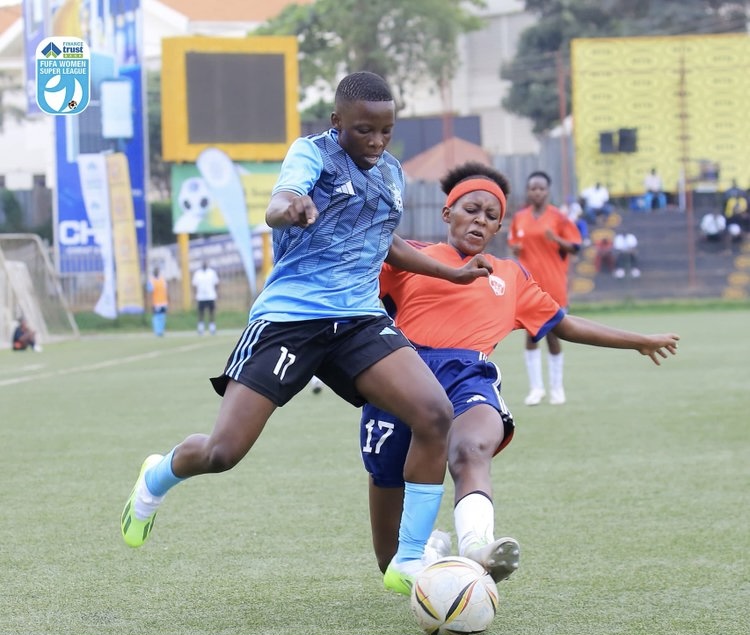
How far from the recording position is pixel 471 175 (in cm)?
578

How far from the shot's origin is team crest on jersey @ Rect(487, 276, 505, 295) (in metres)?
5.64

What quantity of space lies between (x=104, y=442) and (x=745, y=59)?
107ft

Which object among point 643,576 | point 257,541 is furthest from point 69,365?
point 643,576

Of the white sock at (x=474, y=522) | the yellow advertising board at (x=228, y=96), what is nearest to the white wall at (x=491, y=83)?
the yellow advertising board at (x=228, y=96)

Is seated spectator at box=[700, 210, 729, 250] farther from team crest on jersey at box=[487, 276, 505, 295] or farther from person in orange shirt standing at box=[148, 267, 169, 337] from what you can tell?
team crest on jersey at box=[487, 276, 505, 295]

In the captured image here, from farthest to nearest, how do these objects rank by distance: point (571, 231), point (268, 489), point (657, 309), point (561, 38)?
point (561, 38)
point (657, 309)
point (571, 231)
point (268, 489)

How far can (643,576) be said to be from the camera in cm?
551

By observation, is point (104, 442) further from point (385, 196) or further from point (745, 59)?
point (745, 59)

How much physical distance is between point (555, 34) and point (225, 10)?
21103 millimetres

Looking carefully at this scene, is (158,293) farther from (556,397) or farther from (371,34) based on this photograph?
(371,34)

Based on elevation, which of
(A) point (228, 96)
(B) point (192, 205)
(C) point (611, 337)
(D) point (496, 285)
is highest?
(A) point (228, 96)

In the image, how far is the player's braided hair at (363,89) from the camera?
16.0 ft

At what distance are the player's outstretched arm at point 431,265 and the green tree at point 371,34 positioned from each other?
150 ft

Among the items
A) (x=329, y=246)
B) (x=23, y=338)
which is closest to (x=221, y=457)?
(x=329, y=246)
